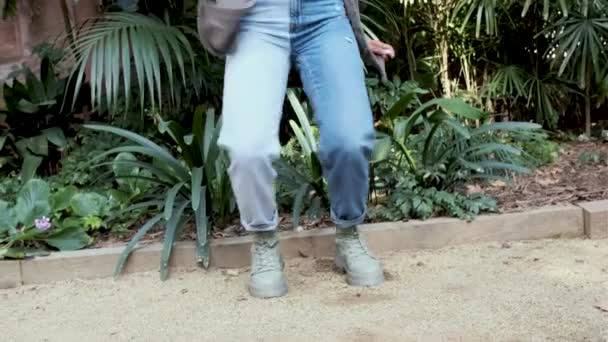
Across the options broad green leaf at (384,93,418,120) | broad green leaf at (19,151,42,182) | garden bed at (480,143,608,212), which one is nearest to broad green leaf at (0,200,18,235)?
broad green leaf at (19,151,42,182)

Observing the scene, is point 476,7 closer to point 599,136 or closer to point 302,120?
point 599,136

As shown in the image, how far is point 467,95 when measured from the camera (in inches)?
191

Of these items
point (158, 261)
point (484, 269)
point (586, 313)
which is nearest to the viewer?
point (586, 313)

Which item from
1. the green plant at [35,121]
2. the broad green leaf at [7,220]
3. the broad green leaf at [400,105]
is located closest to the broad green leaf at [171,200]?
the broad green leaf at [7,220]

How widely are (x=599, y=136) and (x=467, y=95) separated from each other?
33.8 inches

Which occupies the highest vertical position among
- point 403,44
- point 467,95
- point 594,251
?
point 403,44

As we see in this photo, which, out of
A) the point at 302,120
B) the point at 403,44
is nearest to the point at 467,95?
the point at 403,44

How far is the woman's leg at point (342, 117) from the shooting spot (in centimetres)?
264

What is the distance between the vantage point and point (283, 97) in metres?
2.73

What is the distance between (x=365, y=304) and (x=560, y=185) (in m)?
1.56

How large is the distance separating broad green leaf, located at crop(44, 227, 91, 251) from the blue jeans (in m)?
0.91

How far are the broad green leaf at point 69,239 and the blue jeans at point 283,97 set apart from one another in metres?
0.91

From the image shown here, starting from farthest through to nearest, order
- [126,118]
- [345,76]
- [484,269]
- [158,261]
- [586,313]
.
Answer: [126,118] → [158,261] → [484,269] → [345,76] → [586,313]

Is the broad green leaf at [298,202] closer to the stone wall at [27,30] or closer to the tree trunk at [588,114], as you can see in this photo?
the tree trunk at [588,114]
